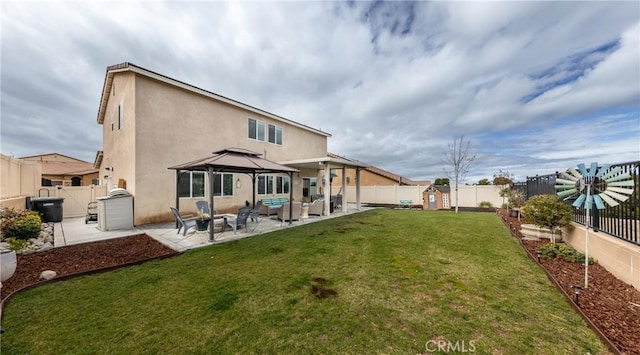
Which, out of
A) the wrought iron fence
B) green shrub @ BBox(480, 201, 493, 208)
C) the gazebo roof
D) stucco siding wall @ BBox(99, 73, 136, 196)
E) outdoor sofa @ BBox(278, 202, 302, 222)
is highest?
stucco siding wall @ BBox(99, 73, 136, 196)

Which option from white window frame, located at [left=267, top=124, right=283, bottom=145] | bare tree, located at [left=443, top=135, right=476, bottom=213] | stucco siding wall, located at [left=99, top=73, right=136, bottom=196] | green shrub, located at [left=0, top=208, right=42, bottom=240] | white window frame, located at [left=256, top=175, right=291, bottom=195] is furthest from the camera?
bare tree, located at [left=443, top=135, right=476, bottom=213]

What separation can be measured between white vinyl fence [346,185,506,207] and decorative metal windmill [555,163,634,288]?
51.7 ft

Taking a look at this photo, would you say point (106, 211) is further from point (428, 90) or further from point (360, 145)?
point (360, 145)

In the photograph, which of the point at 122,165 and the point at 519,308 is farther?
the point at 122,165

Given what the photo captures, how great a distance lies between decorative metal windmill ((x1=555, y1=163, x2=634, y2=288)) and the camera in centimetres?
383

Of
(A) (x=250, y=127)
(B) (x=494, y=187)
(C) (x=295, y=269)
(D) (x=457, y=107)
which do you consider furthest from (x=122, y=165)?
(B) (x=494, y=187)

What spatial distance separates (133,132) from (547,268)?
1433 centimetres

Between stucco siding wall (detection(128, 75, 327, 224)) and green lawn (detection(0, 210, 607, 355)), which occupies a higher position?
stucco siding wall (detection(128, 75, 327, 224))

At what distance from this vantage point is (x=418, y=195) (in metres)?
20.7

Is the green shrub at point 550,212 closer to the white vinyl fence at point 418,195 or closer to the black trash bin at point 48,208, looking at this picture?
the white vinyl fence at point 418,195

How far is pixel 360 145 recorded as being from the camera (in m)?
40.8

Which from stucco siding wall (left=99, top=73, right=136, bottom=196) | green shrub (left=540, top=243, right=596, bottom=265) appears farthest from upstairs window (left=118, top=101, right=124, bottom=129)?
green shrub (left=540, top=243, right=596, bottom=265)
